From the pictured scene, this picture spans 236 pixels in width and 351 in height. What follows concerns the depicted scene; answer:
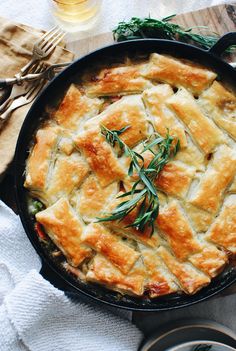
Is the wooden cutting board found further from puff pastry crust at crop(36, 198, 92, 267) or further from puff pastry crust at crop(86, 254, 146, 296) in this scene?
puff pastry crust at crop(86, 254, 146, 296)

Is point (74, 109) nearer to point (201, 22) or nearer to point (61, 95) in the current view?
point (61, 95)

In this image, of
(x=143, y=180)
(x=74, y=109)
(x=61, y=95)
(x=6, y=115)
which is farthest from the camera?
(x=6, y=115)

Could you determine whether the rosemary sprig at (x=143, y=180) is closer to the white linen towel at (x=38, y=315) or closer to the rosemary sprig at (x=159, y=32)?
the white linen towel at (x=38, y=315)

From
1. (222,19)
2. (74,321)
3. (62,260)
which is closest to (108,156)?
(62,260)

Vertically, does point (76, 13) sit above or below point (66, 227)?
above

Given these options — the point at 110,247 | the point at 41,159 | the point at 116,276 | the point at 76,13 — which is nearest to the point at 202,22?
the point at 76,13

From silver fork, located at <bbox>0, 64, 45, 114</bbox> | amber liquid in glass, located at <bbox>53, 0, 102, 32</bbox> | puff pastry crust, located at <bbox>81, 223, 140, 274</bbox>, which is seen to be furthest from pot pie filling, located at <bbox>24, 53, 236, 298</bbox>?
amber liquid in glass, located at <bbox>53, 0, 102, 32</bbox>

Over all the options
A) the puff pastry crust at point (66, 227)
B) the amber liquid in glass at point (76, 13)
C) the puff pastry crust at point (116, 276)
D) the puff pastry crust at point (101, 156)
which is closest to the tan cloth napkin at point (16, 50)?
the amber liquid in glass at point (76, 13)
